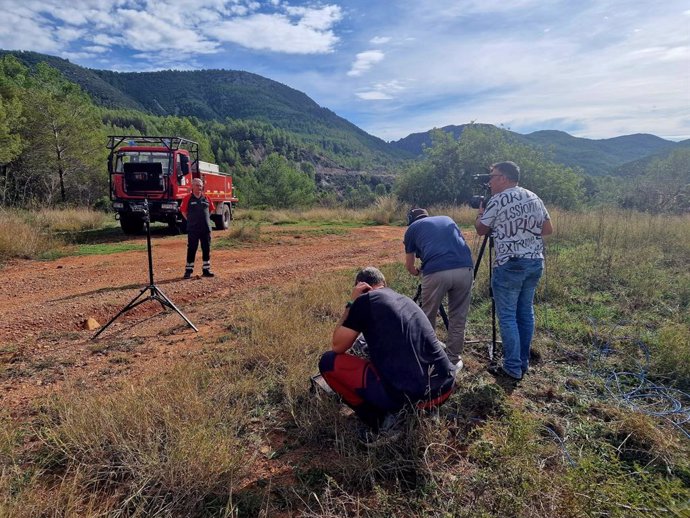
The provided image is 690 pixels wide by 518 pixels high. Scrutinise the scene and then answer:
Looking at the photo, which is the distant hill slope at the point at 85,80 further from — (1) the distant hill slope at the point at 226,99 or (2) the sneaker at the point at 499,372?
(2) the sneaker at the point at 499,372

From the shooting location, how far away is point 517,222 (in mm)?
3520

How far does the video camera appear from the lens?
409cm

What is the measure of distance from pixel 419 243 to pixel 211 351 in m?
2.46

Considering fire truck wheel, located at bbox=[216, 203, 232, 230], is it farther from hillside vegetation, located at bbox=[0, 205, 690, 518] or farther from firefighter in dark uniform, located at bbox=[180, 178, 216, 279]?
hillside vegetation, located at bbox=[0, 205, 690, 518]

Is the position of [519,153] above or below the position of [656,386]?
above

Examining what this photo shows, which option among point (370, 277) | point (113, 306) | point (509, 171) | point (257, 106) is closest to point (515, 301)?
point (509, 171)

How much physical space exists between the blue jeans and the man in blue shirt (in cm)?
29

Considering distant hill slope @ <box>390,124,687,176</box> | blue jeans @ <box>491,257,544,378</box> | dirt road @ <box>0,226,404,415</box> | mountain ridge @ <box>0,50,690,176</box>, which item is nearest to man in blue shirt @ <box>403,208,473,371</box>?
blue jeans @ <box>491,257,544,378</box>

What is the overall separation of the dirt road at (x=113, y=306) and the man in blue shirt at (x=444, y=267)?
2648 millimetres

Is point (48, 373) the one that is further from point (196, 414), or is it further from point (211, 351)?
point (196, 414)

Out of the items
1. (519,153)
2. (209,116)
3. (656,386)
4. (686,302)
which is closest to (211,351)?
(656,386)

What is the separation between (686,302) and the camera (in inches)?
228

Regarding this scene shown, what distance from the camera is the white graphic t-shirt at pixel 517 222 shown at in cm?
351

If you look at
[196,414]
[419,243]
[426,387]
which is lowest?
[196,414]
